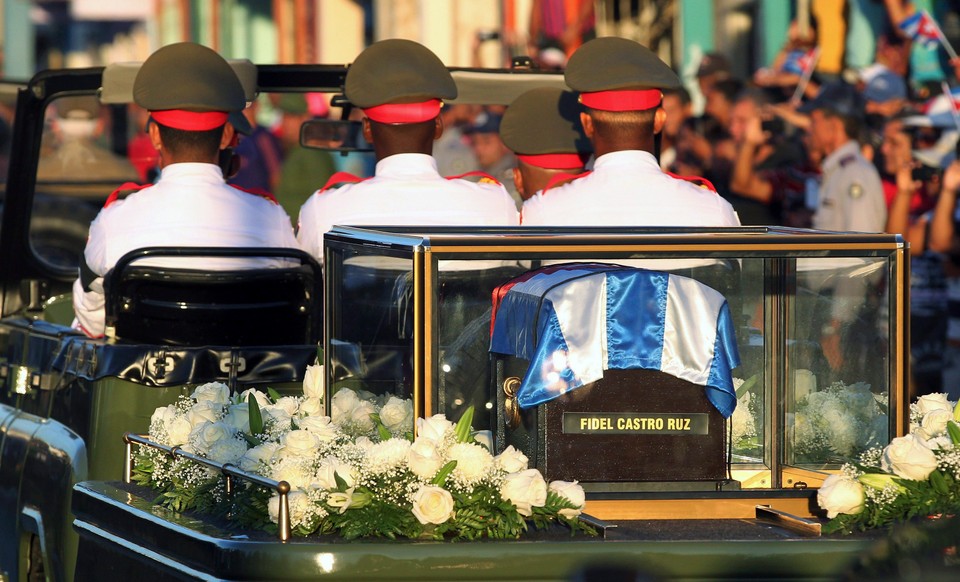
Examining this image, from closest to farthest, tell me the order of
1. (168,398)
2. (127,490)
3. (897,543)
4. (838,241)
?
(897,543), (838,241), (127,490), (168,398)

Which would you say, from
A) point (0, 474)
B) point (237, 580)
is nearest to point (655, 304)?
point (237, 580)

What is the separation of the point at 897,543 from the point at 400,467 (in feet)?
5.63

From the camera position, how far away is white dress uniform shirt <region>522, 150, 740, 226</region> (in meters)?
5.95

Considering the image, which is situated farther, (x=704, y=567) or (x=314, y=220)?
(x=314, y=220)

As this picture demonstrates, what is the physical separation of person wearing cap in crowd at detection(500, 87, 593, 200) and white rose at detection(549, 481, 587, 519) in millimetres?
2766

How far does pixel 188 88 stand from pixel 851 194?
17.1 feet

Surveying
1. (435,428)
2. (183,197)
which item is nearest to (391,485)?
(435,428)

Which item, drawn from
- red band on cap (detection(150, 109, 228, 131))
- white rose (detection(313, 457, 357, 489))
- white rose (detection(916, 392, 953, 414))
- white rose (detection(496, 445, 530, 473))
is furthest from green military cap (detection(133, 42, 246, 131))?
white rose (detection(916, 392, 953, 414))

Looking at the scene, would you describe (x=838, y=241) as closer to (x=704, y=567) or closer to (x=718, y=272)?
(x=718, y=272)

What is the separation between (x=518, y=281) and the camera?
479cm

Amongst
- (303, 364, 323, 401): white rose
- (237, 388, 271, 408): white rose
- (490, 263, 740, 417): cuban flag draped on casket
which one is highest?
(490, 263, 740, 417): cuban flag draped on casket

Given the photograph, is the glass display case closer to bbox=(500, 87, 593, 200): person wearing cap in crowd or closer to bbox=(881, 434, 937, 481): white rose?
bbox=(881, 434, 937, 481): white rose

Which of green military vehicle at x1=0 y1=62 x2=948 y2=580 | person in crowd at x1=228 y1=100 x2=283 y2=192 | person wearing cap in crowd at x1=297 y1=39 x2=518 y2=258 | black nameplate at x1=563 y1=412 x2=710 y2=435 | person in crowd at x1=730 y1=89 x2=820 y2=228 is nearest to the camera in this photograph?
green military vehicle at x1=0 y1=62 x2=948 y2=580

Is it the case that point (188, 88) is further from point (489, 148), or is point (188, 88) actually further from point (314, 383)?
point (489, 148)
